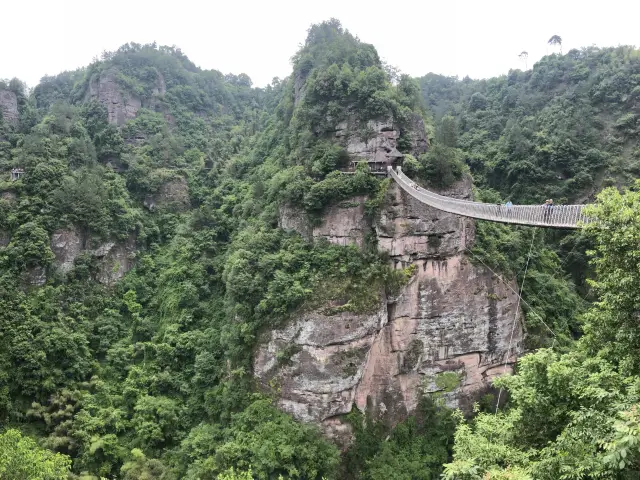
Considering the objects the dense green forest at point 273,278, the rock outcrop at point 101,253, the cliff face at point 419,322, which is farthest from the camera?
the rock outcrop at point 101,253

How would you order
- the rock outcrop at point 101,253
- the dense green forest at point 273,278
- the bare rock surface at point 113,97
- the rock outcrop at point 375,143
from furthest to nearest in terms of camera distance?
1. the bare rock surface at point 113,97
2. the rock outcrop at point 101,253
3. the rock outcrop at point 375,143
4. the dense green forest at point 273,278

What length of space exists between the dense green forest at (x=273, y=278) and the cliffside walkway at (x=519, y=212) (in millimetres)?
1568

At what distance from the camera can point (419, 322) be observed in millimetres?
24625

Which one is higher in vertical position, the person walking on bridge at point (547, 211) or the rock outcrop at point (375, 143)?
the rock outcrop at point (375, 143)

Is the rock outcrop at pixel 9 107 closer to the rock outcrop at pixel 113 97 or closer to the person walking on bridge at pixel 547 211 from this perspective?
the rock outcrop at pixel 113 97

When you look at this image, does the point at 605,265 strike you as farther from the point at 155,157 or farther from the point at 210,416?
the point at 155,157

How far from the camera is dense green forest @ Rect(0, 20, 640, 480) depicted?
8.72 meters

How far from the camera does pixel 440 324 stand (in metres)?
24.8

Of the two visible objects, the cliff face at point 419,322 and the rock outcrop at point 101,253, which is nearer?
the cliff face at point 419,322

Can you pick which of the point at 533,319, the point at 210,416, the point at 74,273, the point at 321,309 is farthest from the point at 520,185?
the point at 74,273

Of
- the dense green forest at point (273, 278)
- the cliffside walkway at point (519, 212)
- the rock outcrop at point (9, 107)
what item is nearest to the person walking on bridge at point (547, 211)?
the cliffside walkway at point (519, 212)

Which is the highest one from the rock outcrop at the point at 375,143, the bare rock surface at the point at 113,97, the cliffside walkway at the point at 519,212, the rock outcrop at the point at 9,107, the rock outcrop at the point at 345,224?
the bare rock surface at the point at 113,97

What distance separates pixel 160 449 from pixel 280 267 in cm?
1199

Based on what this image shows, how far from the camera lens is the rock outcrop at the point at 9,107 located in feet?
128
